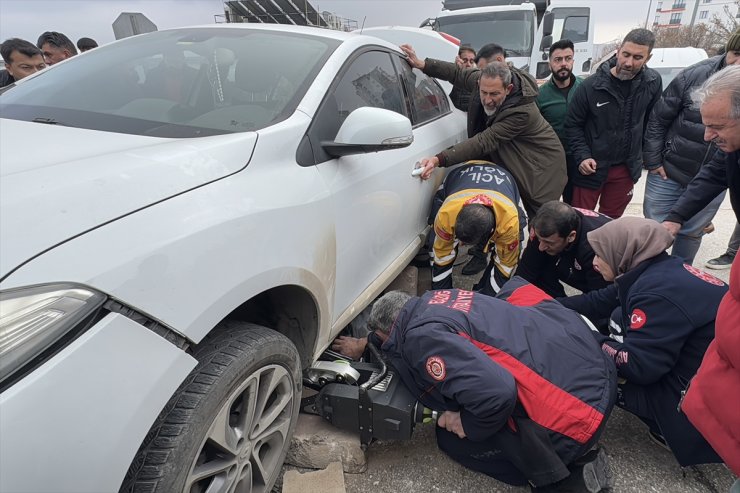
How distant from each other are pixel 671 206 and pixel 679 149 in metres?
0.44

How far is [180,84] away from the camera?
1.82 m

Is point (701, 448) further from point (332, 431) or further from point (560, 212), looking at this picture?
point (332, 431)

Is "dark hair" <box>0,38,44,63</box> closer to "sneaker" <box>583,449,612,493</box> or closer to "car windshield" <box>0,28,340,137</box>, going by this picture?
"car windshield" <box>0,28,340,137</box>

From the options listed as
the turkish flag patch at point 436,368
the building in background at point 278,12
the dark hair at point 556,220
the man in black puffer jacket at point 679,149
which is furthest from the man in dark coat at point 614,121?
the building in background at point 278,12

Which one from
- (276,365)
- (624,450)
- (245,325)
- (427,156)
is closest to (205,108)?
(245,325)

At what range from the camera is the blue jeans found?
311cm

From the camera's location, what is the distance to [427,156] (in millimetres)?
2682

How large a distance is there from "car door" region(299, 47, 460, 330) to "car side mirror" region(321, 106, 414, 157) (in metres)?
0.06

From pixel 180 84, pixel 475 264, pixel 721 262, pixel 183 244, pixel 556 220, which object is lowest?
pixel 721 262

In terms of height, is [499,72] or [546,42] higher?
[499,72]

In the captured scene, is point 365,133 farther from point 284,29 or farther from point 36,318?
point 36,318

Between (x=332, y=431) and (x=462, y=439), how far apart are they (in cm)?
53

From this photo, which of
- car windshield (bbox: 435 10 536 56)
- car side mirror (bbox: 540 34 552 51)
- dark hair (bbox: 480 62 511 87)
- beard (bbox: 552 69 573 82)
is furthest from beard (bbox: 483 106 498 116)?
car side mirror (bbox: 540 34 552 51)

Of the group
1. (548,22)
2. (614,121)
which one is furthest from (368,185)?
(548,22)
